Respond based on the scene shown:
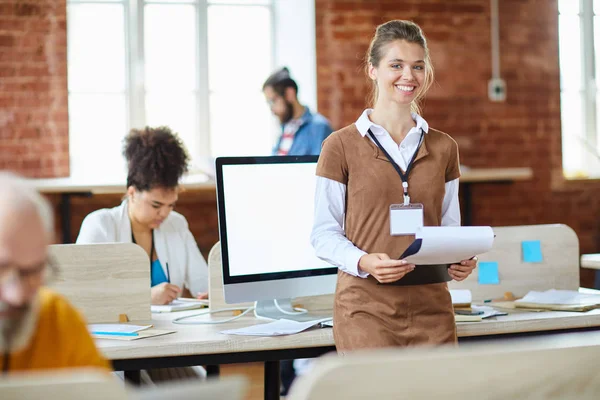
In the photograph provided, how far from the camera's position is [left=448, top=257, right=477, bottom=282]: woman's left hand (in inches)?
77.4

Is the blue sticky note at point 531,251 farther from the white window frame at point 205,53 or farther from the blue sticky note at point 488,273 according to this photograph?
the white window frame at point 205,53

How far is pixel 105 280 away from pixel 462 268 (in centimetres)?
97

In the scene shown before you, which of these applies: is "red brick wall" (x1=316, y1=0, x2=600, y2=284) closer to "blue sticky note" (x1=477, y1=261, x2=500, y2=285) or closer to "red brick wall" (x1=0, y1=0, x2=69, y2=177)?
"red brick wall" (x1=0, y1=0, x2=69, y2=177)

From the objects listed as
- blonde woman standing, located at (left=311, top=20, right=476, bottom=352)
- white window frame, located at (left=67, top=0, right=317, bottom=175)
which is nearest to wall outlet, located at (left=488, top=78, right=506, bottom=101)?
white window frame, located at (left=67, top=0, right=317, bottom=175)

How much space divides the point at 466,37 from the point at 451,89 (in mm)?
375

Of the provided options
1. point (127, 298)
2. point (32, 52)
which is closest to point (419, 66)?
point (127, 298)

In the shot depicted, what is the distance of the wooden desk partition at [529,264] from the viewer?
8.62ft

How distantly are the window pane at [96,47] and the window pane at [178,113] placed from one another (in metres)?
0.24

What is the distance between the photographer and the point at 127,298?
2.28 m

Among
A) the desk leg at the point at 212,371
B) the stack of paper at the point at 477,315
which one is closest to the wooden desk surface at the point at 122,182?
the desk leg at the point at 212,371

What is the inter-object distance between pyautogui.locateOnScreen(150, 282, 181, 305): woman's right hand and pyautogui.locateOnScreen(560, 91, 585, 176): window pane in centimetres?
407

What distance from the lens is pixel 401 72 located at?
6.57 feet

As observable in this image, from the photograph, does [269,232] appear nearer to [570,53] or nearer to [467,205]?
[467,205]

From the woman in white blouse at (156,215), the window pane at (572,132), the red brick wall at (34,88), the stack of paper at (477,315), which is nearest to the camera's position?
the stack of paper at (477,315)
